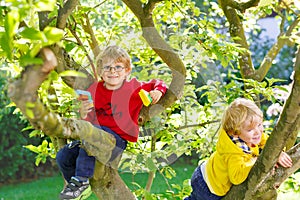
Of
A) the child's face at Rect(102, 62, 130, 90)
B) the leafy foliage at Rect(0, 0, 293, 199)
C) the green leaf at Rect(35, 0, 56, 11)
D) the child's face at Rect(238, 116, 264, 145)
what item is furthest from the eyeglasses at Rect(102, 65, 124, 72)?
the green leaf at Rect(35, 0, 56, 11)

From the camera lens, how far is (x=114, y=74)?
262cm

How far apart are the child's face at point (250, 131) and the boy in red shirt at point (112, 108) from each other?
417 mm

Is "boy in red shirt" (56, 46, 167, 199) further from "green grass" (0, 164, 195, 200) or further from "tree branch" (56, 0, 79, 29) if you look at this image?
"green grass" (0, 164, 195, 200)

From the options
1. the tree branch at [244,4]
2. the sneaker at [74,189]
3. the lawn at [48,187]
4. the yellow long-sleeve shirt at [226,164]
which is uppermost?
the tree branch at [244,4]

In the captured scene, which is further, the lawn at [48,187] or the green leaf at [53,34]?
the lawn at [48,187]

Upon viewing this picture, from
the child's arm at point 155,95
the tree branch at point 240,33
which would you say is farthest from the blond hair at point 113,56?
the tree branch at point 240,33

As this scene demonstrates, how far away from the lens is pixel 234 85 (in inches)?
118

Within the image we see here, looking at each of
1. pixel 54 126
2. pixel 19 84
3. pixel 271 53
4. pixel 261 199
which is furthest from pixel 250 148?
pixel 271 53

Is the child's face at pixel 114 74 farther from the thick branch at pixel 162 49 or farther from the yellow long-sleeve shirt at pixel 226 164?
the yellow long-sleeve shirt at pixel 226 164

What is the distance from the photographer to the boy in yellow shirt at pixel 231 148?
7.39ft

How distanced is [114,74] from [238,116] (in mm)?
632

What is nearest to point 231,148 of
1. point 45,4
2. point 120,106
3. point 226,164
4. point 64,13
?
point 226,164

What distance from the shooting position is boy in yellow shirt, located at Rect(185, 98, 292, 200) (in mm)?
2254

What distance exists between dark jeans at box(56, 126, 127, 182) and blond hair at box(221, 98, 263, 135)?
1.58 feet
